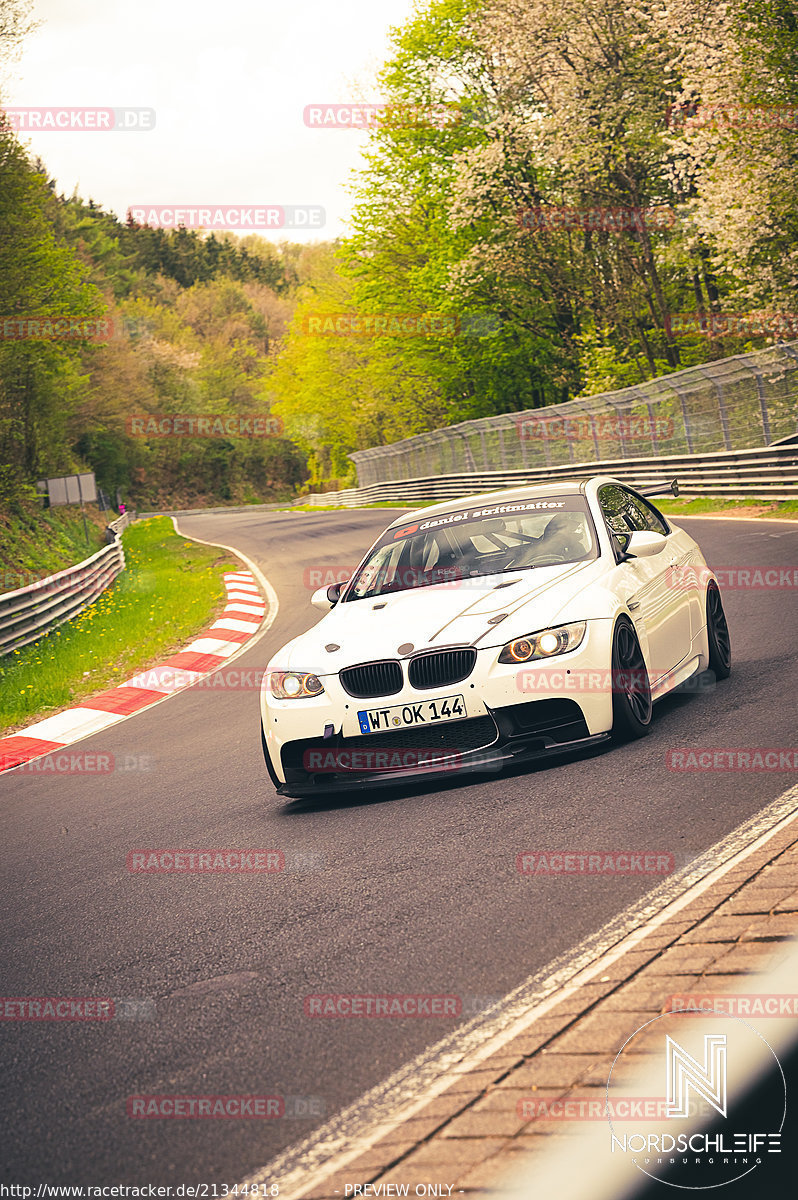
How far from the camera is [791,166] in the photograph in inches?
856

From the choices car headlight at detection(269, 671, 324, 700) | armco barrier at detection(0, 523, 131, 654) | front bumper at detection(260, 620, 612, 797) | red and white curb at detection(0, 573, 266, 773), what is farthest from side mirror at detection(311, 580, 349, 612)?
armco barrier at detection(0, 523, 131, 654)

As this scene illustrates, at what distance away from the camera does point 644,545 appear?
265 inches

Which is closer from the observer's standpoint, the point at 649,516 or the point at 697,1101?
the point at 697,1101

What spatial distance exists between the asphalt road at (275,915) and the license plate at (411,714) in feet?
1.43

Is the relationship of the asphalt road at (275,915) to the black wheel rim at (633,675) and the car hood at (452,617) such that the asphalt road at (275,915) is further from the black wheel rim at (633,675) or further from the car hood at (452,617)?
the car hood at (452,617)

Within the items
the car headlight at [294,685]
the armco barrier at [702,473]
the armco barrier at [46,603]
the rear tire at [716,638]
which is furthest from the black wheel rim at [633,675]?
the armco barrier at [702,473]

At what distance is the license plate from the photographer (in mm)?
5750

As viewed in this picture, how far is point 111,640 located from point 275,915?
1214 centimetres

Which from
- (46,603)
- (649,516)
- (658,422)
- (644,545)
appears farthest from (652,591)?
(658,422)

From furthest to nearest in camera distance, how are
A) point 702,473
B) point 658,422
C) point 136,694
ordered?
point 658,422
point 702,473
point 136,694

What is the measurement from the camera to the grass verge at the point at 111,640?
491 inches

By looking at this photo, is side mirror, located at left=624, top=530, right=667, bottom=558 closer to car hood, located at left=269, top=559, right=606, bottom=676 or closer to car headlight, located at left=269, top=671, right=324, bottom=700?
car hood, located at left=269, top=559, right=606, bottom=676

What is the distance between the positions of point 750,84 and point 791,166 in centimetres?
223

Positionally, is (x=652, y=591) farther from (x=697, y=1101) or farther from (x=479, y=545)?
(x=697, y=1101)
